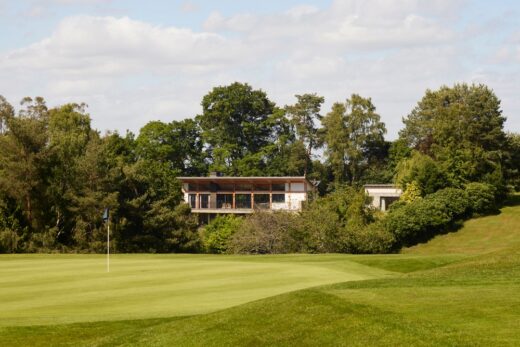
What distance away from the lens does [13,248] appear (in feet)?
198

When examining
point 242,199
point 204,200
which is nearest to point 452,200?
point 242,199

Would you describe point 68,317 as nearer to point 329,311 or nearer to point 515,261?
point 329,311

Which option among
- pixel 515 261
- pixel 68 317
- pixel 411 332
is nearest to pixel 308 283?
pixel 515 261

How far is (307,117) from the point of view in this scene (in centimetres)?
11600

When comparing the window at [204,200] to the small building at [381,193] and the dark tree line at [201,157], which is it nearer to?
the dark tree line at [201,157]

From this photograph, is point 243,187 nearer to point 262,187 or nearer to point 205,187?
point 262,187

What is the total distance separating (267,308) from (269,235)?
45.6m

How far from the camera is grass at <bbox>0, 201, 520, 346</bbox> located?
14.1 metres

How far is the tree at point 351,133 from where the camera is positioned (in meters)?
103

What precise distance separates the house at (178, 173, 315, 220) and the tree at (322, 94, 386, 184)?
9.74 meters

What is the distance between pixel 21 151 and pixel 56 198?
187 inches

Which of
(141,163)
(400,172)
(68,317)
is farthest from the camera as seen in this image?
(400,172)

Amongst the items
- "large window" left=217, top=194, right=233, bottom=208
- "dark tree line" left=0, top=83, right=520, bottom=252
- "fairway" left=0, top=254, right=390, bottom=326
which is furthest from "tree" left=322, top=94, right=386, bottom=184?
"fairway" left=0, top=254, right=390, bottom=326

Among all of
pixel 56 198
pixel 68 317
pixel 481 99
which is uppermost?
pixel 481 99
